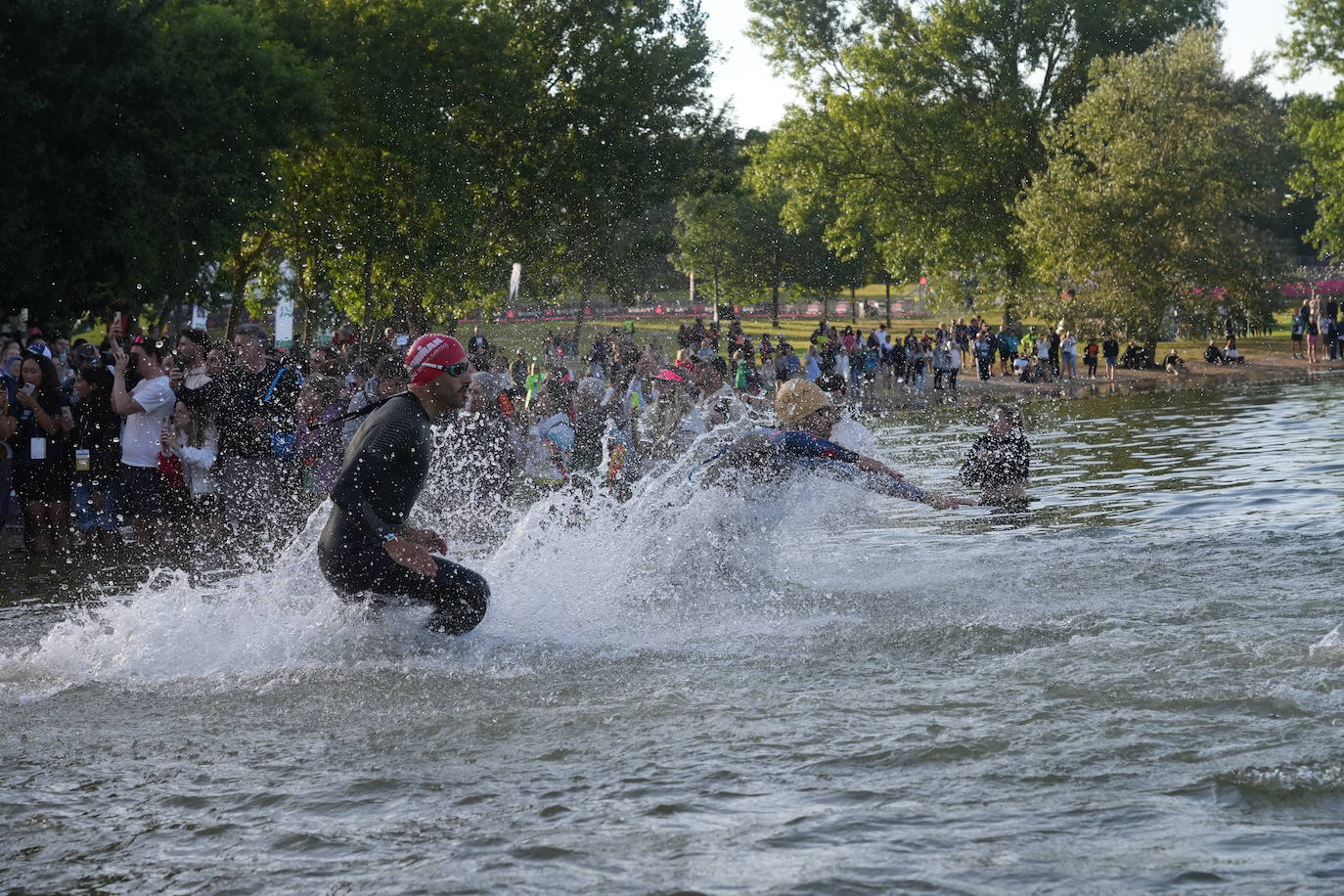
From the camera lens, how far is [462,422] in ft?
58.6

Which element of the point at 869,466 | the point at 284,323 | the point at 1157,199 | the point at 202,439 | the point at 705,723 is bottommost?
the point at 705,723

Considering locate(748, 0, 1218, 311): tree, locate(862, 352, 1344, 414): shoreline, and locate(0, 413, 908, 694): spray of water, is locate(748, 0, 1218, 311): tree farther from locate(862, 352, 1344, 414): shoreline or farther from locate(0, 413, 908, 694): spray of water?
locate(0, 413, 908, 694): spray of water

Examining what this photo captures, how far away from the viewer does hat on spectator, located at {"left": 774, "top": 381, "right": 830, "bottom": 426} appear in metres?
11.0

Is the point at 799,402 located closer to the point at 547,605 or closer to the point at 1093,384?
the point at 547,605

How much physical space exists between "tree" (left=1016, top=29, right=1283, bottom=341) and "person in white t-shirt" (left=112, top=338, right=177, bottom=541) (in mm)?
41068

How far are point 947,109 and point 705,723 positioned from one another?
181 feet

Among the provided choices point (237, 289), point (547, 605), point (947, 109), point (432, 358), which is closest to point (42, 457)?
point (547, 605)

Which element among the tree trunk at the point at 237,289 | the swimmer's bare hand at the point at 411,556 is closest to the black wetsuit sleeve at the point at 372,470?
the swimmer's bare hand at the point at 411,556

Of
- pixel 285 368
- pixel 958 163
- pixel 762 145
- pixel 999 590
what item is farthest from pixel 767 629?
pixel 762 145

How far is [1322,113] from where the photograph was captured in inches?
2298

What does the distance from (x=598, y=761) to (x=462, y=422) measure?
37.7 feet

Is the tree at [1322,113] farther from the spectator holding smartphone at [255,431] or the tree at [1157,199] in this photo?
the spectator holding smartphone at [255,431]

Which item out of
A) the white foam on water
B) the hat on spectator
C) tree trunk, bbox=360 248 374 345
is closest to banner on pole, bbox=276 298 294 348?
tree trunk, bbox=360 248 374 345

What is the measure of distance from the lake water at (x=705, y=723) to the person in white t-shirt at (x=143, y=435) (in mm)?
1459
